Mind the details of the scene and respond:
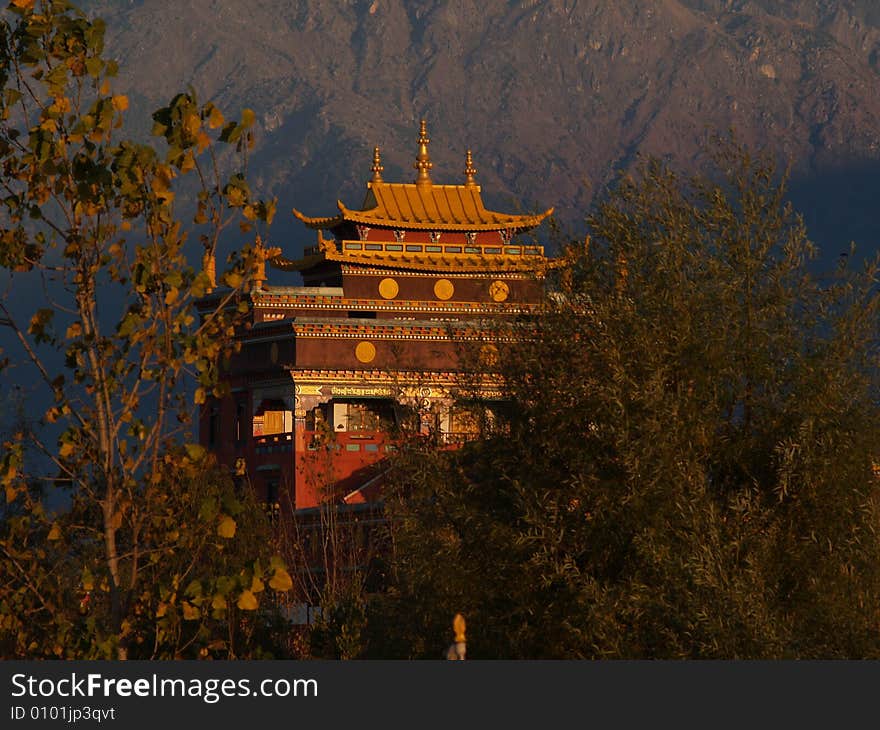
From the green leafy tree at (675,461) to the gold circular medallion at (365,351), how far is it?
36695 millimetres

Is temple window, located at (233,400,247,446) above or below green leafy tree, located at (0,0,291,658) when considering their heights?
above

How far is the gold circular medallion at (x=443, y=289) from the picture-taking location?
2721 inches

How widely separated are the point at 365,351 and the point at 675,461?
134ft

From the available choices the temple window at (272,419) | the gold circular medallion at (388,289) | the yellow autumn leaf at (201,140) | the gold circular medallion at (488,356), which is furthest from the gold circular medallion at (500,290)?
the yellow autumn leaf at (201,140)

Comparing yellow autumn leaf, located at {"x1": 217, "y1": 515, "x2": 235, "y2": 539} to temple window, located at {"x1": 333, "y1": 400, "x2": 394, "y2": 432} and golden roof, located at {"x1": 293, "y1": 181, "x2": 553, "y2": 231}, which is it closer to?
temple window, located at {"x1": 333, "y1": 400, "x2": 394, "y2": 432}

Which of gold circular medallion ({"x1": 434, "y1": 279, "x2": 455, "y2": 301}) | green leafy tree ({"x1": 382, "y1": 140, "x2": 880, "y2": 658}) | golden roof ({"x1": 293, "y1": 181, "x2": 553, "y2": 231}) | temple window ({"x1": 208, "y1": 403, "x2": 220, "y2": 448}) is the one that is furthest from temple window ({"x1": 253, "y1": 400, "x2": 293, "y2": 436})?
green leafy tree ({"x1": 382, "y1": 140, "x2": 880, "y2": 658})

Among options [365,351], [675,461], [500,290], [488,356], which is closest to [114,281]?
[675,461]

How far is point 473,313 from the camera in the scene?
6788cm

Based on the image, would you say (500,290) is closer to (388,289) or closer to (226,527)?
(388,289)

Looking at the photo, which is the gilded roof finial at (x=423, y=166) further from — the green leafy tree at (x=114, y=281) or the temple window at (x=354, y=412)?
the green leafy tree at (x=114, y=281)

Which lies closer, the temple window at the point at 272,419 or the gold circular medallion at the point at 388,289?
the temple window at the point at 272,419

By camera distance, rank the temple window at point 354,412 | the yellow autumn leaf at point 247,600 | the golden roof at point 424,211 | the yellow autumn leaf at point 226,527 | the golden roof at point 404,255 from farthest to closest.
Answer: the golden roof at point 424,211
the golden roof at point 404,255
the temple window at point 354,412
the yellow autumn leaf at point 226,527
the yellow autumn leaf at point 247,600

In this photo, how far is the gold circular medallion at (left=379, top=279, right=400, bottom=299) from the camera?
6900 cm

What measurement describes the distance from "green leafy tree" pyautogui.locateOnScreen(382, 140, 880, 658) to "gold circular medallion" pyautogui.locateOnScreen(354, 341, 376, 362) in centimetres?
3670
